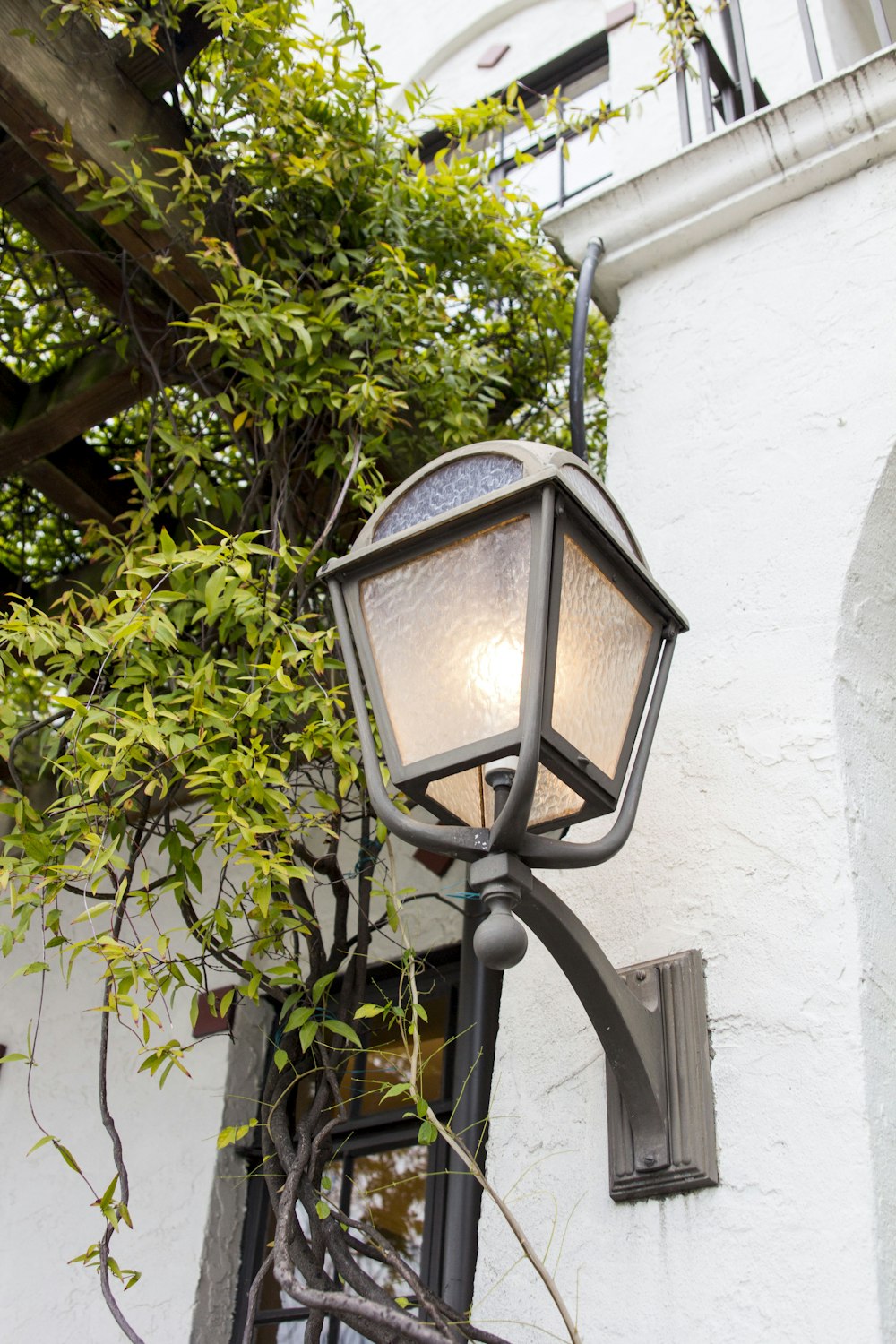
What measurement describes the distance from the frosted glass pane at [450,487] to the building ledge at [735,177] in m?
1.21

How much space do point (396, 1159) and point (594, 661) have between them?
5.78 feet

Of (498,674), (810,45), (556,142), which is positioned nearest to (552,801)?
(498,674)

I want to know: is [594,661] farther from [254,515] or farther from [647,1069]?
[254,515]

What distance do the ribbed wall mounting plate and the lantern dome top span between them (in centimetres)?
60

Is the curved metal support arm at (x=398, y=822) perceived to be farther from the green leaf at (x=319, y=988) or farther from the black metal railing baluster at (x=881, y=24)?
the black metal railing baluster at (x=881, y=24)

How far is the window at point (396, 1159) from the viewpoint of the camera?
99.7 inches

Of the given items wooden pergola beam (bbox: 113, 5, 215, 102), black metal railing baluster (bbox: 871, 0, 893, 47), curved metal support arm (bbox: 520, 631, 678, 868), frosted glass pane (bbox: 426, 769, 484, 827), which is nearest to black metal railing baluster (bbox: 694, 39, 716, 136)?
black metal railing baluster (bbox: 871, 0, 893, 47)

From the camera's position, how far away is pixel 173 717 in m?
2.21

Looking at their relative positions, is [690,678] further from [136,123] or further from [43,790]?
[43,790]

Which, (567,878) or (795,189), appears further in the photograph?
(795,189)

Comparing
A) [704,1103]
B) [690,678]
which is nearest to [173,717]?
[690,678]

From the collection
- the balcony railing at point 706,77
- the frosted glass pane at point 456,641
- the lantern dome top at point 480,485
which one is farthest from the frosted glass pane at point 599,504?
the balcony railing at point 706,77

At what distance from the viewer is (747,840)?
188 centimetres

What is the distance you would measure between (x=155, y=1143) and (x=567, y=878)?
1.56 meters
